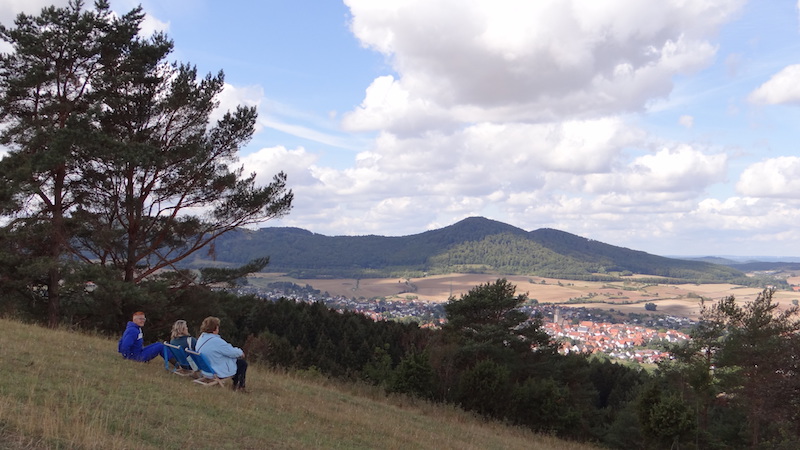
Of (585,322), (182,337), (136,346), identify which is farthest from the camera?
(585,322)

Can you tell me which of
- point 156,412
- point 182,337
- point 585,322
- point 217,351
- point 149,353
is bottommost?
point 585,322

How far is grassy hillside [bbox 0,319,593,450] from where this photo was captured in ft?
17.5

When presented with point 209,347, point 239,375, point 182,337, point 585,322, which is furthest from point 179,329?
point 585,322

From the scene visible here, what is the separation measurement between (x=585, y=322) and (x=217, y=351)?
9935 cm

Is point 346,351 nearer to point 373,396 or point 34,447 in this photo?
point 373,396

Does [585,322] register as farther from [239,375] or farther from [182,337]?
[182,337]

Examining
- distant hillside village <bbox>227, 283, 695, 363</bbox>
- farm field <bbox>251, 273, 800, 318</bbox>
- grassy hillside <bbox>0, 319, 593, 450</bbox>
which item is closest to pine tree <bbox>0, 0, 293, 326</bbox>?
grassy hillside <bbox>0, 319, 593, 450</bbox>

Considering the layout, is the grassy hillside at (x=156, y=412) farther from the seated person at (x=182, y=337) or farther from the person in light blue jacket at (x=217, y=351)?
the seated person at (x=182, y=337)

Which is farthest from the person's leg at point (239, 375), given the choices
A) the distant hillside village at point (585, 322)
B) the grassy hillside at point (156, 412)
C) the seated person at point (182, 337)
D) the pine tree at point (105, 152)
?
the distant hillside village at point (585, 322)

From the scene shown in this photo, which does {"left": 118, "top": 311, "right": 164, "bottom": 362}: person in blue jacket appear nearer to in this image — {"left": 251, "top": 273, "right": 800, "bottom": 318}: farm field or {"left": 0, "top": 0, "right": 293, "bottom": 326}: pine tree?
{"left": 0, "top": 0, "right": 293, "bottom": 326}: pine tree

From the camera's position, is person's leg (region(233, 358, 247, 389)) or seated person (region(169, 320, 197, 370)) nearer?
seated person (region(169, 320, 197, 370))

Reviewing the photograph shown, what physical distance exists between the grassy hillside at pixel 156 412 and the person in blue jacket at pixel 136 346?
0.25 metres

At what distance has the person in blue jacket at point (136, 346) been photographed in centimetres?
998

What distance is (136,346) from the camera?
10.3 metres
